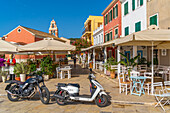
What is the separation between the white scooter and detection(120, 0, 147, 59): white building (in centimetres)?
745

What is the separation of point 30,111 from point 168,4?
1078cm

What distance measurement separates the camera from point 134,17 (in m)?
14.2

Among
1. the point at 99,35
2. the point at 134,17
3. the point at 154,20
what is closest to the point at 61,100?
the point at 154,20

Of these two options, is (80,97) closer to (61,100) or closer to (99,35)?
(61,100)

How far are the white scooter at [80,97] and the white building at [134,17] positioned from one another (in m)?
7.45

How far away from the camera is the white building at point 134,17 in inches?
505

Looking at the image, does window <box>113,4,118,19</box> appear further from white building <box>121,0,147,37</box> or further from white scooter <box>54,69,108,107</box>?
white scooter <box>54,69,108,107</box>

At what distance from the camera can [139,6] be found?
1338 cm

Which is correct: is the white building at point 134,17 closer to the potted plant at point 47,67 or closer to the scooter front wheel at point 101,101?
the potted plant at point 47,67

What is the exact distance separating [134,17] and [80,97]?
37.3 ft

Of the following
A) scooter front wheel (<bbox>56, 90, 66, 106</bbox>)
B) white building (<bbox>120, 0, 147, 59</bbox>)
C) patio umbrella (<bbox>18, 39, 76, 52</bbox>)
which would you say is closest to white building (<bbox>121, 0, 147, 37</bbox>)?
white building (<bbox>120, 0, 147, 59</bbox>)

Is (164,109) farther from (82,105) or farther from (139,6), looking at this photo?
(139,6)

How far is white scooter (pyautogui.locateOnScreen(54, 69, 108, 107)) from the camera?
5.15 meters

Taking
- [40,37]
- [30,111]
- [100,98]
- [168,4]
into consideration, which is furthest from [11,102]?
[40,37]
